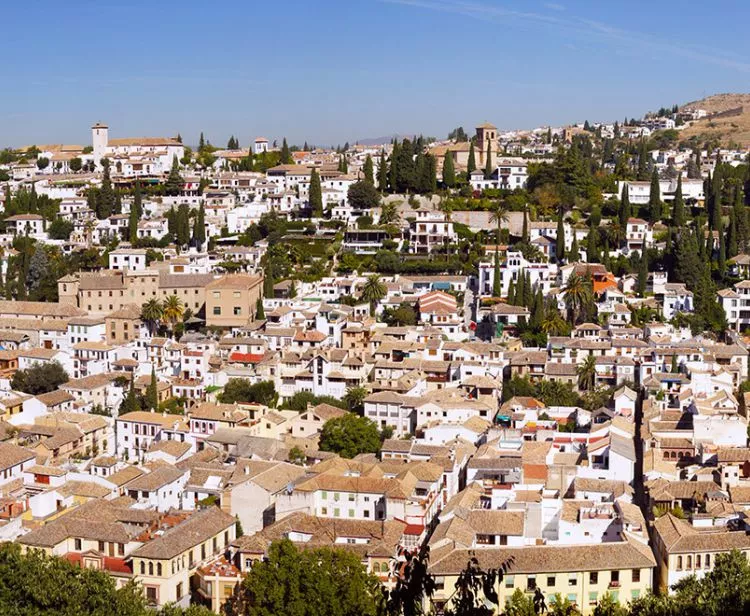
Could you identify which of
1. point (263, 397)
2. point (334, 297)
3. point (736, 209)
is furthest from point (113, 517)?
point (736, 209)

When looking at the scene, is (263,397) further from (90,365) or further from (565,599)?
(565,599)

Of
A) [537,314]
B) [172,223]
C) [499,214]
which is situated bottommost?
[537,314]

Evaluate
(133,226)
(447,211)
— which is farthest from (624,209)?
(133,226)

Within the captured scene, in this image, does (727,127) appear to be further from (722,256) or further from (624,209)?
(722,256)

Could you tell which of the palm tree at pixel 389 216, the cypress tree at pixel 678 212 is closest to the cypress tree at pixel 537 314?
the cypress tree at pixel 678 212

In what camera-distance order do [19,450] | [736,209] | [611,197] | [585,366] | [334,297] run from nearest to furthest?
[19,450] → [585,366] → [334,297] → [736,209] → [611,197]

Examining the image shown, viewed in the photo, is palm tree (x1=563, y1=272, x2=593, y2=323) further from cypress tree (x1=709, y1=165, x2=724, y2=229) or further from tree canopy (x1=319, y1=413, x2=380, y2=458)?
tree canopy (x1=319, y1=413, x2=380, y2=458)

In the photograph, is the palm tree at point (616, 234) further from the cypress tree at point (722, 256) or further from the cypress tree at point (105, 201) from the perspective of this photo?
the cypress tree at point (105, 201)
